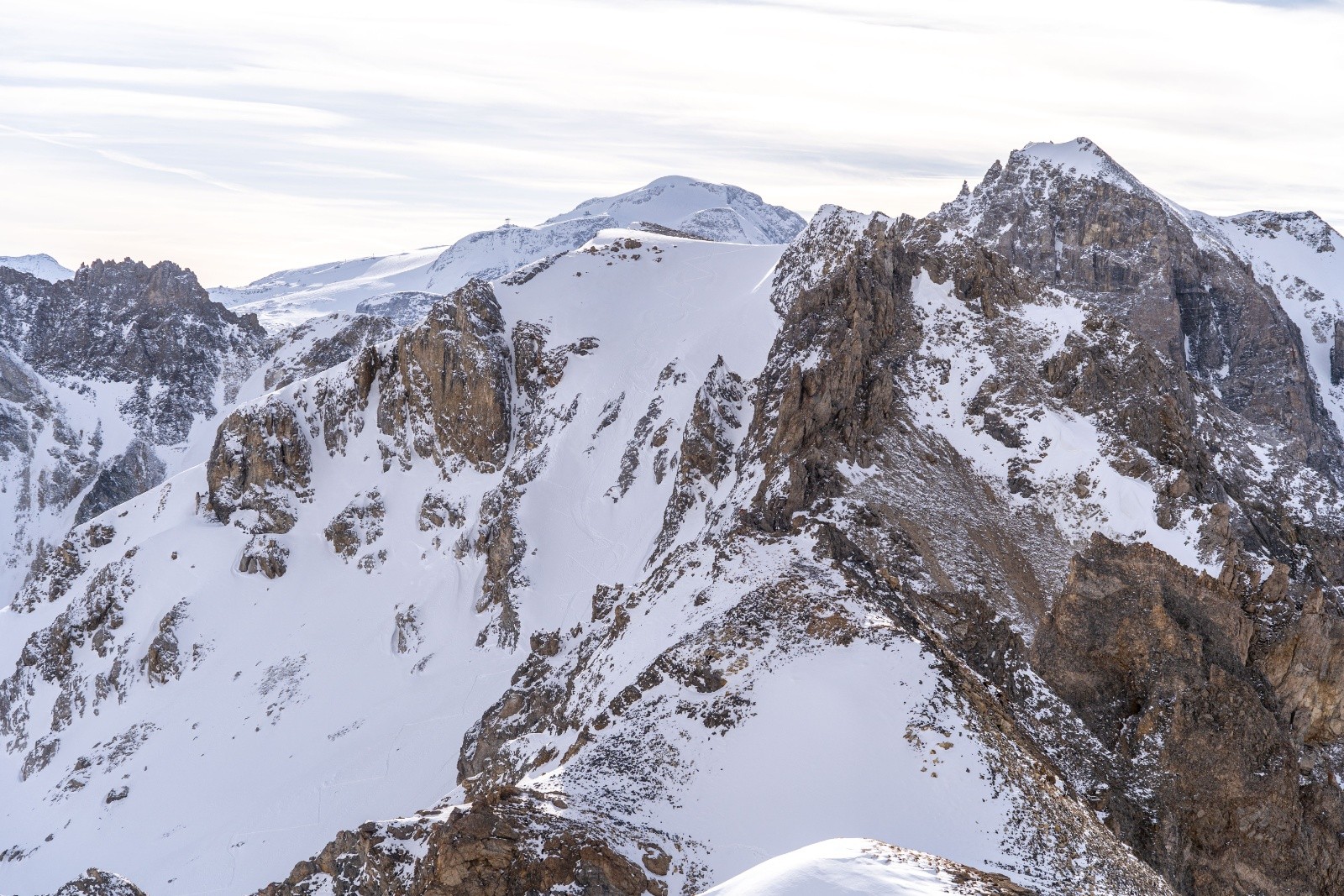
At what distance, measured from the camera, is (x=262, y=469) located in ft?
287

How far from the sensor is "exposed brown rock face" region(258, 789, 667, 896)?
23.4 meters

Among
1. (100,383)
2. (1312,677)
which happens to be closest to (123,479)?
(100,383)

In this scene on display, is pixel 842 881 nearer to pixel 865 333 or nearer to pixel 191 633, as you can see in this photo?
pixel 865 333

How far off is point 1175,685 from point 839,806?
1402 centimetres

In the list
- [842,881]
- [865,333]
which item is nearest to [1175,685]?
[842,881]

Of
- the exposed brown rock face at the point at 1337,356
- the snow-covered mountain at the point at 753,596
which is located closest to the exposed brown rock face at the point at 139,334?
the snow-covered mountain at the point at 753,596

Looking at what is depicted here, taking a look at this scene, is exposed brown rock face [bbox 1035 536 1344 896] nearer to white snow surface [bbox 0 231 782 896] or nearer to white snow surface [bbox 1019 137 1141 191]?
white snow surface [bbox 0 231 782 896]

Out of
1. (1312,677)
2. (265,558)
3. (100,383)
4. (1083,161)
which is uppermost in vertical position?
(1083,161)

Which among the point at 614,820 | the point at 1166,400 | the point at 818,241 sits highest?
the point at 818,241

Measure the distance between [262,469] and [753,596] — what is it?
6315 cm

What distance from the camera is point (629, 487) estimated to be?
72812 mm

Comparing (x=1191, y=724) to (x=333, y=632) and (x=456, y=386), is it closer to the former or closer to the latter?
(x=333, y=632)

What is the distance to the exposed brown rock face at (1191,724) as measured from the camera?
32812 mm

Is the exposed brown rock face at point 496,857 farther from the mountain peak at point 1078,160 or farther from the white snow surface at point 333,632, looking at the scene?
the mountain peak at point 1078,160
